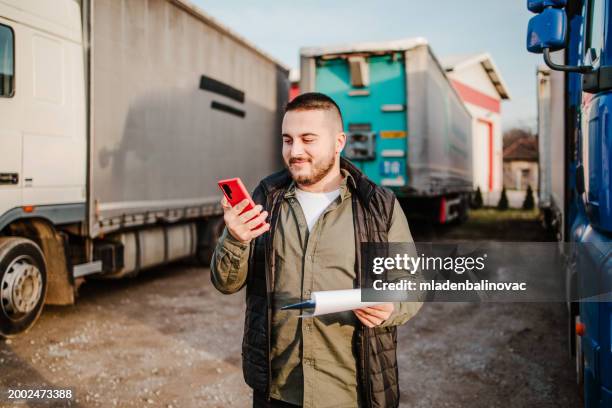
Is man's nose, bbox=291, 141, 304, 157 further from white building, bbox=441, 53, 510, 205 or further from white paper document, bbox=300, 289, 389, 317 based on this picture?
white building, bbox=441, 53, 510, 205

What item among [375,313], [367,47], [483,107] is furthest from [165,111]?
[483,107]

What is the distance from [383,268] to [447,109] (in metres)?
11.6

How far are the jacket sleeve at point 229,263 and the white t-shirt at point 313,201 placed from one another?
0.27m

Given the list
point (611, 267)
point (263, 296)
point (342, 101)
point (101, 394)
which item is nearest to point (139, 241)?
point (101, 394)

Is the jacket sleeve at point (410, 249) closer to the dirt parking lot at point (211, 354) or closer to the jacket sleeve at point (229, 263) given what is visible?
the jacket sleeve at point (229, 263)

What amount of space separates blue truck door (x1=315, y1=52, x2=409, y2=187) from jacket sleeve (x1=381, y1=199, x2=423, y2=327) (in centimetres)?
798

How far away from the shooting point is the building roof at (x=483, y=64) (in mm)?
29283

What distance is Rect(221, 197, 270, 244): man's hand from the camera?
5.59 feet

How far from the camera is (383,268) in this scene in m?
1.92

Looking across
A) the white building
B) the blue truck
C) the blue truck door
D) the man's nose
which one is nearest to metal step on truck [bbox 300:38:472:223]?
the blue truck door

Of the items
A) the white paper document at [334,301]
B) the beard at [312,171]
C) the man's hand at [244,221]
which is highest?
the beard at [312,171]

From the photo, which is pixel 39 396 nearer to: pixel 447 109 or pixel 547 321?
pixel 547 321

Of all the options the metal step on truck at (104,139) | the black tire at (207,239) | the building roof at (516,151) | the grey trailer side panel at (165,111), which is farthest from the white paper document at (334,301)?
the building roof at (516,151)

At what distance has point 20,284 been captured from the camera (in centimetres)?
509
